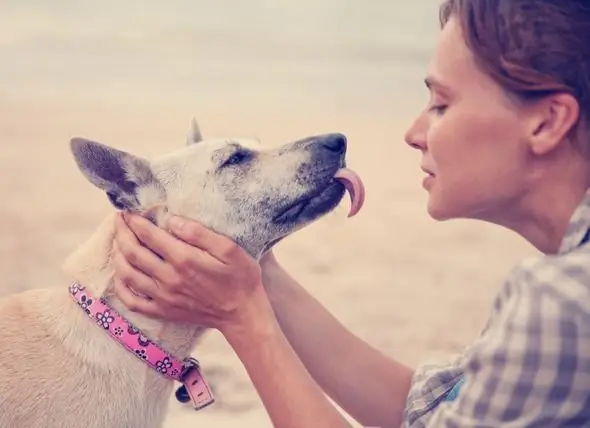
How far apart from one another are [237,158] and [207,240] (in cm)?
24

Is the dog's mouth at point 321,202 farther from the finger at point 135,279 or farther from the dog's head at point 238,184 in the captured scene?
the finger at point 135,279

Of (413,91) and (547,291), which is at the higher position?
(547,291)

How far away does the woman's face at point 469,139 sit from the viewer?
2.90 feet

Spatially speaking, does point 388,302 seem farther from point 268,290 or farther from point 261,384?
point 261,384

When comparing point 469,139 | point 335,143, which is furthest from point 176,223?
point 469,139

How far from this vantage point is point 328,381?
1.28m

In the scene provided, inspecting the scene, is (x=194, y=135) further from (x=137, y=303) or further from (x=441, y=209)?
(x=441, y=209)

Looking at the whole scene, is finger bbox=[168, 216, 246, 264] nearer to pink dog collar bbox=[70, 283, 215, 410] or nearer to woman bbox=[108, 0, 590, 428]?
woman bbox=[108, 0, 590, 428]

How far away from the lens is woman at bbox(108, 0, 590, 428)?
0.76 m

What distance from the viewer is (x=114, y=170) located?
1173 mm

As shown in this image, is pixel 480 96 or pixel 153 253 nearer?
pixel 480 96

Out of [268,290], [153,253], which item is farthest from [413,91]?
[153,253]

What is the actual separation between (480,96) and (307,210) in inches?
14.8

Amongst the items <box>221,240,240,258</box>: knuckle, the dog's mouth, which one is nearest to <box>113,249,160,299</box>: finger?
<box>221,240,240,258</box>: knuckle
